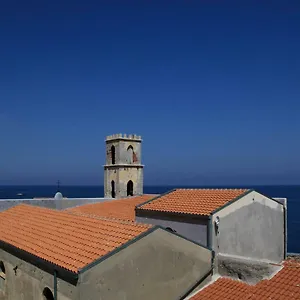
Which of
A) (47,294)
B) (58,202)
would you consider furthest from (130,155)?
(47,294)

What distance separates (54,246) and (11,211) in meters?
8.15

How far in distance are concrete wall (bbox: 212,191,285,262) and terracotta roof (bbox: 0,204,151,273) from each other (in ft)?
14.6

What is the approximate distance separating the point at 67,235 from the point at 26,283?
2105mm

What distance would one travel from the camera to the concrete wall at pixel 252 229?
14.5 meters

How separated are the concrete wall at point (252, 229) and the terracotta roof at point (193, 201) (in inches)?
19.8

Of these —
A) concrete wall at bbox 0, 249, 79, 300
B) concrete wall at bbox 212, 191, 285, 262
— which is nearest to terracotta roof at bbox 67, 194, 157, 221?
concrete wall at bbox 212, 191, 285, 262

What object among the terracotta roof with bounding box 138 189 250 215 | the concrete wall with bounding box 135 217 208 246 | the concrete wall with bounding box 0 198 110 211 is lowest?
the concrete wall with bounding box 0 198 110 211

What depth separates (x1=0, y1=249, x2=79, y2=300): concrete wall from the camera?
10123 millimetres

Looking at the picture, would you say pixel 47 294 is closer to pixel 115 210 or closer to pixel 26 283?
pixel 26 283

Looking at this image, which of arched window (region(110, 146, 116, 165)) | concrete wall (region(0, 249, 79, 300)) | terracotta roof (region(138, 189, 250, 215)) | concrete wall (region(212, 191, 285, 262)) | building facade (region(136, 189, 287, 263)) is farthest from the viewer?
→ arched window (region(110, 146, 116, 165))

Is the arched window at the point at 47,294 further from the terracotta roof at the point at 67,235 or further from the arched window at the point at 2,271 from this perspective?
the arched window at the point at 2,271

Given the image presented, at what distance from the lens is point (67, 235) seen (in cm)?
1258

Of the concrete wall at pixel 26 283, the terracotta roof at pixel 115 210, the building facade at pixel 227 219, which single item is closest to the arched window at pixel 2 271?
the concrete wall at pixel 26 283

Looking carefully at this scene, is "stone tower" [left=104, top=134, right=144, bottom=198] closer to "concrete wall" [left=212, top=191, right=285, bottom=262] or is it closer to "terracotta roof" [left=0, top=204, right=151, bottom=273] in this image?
"terracotta roof" [left=0, top=204, right=151, bottom=273]
